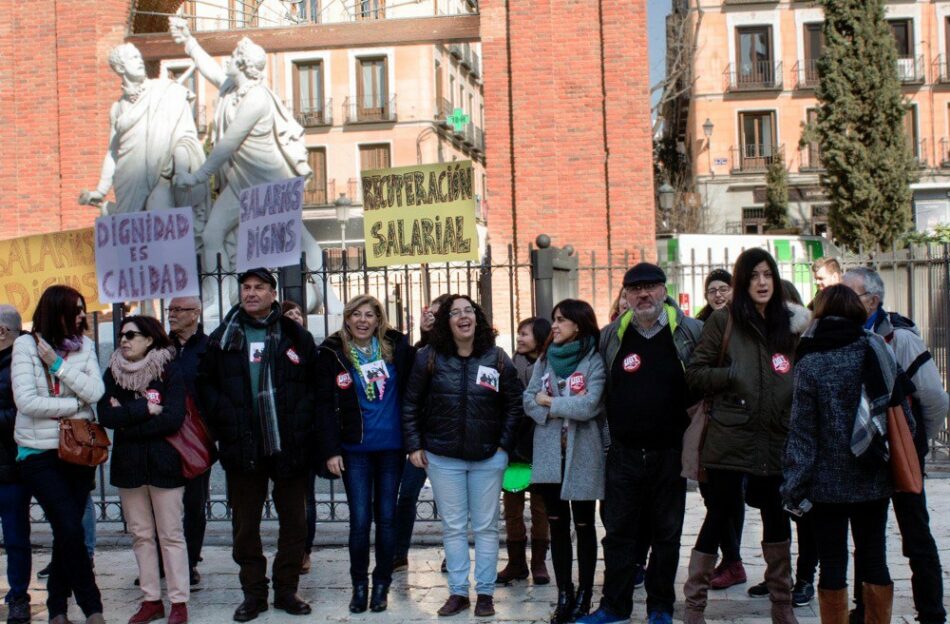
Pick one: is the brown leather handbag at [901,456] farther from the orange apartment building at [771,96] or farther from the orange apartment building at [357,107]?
the orange apartment building at [357,107]

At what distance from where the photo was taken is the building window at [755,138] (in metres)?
42.8

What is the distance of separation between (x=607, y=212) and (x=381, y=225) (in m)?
8.10

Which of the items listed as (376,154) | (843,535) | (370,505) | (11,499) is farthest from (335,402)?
(376,154)

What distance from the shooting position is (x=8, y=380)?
6320mm

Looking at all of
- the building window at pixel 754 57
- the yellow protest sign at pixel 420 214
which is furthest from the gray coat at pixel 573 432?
the building window at pixel 754 57

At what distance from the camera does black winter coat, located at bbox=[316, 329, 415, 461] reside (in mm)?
6512

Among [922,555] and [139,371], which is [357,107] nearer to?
[139,371]

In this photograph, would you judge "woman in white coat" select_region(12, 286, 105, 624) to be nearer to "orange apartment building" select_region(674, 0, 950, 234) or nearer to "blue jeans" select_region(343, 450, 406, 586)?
"blue jeans" select_region(343, 450, 406, 586)

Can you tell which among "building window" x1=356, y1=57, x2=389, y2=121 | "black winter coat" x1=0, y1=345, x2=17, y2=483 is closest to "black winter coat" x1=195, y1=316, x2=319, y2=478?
"black winter coat" x1=0, y1=345, x2=17, y2=483

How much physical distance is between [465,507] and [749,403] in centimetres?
172

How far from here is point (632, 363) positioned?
240 inches

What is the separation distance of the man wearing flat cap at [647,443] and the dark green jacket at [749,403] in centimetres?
26

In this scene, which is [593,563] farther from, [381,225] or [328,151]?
[328,151]

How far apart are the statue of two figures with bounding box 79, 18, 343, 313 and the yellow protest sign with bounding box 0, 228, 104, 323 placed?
109 inches
